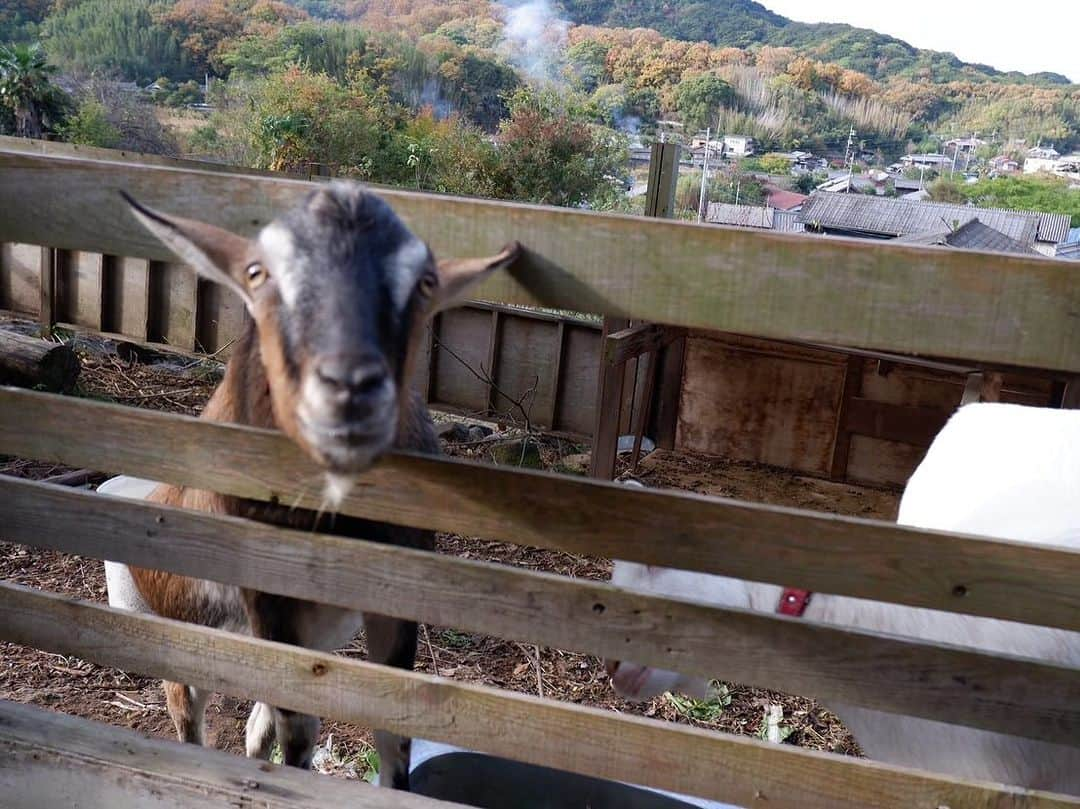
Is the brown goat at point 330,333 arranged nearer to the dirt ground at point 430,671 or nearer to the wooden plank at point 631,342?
the dirt ground at point 430,671

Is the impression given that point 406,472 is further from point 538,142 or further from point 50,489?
point 538,142

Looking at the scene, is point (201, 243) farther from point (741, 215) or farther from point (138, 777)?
point (741, 215)

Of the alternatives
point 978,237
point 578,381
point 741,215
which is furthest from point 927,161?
point 578,381

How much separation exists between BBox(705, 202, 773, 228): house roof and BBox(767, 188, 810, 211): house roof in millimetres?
2828

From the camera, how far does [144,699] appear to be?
14.2 feet

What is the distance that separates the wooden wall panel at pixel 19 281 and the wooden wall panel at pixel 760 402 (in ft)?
24.0

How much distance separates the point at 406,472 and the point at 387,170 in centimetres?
2975

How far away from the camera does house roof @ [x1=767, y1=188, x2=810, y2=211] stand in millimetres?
35594

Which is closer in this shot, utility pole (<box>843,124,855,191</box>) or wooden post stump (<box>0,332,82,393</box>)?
wooden post stump (<box>0,332,82,393</box>)

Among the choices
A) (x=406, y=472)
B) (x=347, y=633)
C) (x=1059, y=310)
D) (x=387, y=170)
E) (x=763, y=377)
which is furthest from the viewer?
(x=387, y=170)

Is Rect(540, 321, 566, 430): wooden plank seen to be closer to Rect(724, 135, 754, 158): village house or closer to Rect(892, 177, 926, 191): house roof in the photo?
Rect(892, 177, 926, 191): house roof

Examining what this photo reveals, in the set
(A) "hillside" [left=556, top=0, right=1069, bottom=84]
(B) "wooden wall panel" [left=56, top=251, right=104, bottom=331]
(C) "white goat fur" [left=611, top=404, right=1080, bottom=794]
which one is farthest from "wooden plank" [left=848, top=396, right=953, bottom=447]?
(A) "hillside" [left=556, top=0, right=1069, bottom=84]

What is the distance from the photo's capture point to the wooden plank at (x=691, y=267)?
6.02ft

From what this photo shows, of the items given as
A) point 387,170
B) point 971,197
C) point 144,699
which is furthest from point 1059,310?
point 971,197
